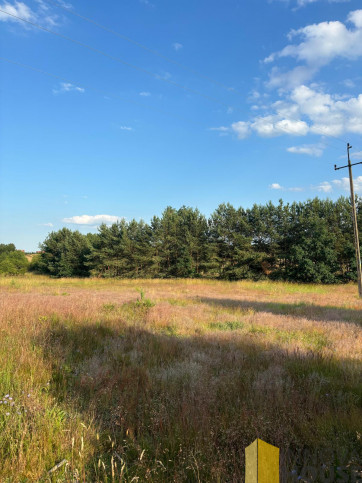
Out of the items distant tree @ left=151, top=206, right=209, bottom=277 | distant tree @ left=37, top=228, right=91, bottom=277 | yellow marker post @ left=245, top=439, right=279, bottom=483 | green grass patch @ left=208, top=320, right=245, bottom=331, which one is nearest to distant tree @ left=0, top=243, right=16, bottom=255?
distant tree @ left=37, top=228, right=91, bottom=277

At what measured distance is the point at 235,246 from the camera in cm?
3841

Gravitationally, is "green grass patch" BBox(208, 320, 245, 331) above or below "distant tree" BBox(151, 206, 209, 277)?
below

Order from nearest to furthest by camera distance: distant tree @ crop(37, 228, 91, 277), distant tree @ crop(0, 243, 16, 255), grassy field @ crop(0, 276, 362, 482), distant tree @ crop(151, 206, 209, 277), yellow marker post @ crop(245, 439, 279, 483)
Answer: yellow marker post @ crop(245, 439, 279, 483)
grassy field @ crop(0, 276, 362, 482)
distant tree @ crop(151, 206, 209, 277)
distant tree @ crop(37, 228, 91, 277)
distant tree @ crop(0, 243, 16, 255)

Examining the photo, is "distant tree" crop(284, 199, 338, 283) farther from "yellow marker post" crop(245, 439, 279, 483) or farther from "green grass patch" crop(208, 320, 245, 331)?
"yellow marker post" crop(245, 439, 279, 483)

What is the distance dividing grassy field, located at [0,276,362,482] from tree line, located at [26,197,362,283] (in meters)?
28.8

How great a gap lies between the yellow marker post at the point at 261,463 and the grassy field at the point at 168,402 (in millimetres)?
1618

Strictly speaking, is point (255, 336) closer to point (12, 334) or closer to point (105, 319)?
point (105, 319)

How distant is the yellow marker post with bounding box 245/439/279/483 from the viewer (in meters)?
0.77

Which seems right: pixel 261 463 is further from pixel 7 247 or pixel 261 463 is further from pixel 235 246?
pixel 7 247

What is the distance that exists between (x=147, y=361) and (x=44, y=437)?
283 cm

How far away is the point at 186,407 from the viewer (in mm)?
3316

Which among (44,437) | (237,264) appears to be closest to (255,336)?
(44,437)

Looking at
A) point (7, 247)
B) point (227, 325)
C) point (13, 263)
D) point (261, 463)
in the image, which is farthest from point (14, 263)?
point (261, 463)

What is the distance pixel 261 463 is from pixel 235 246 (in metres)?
38.4
